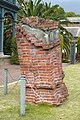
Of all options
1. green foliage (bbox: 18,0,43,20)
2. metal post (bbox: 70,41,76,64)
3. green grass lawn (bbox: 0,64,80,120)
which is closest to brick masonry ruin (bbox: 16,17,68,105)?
green grass lawn (bbox: 0,64,80,120)

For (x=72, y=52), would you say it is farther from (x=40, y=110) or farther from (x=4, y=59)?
(x=40, y=110)

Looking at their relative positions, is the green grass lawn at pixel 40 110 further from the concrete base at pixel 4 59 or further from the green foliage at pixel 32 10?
the green foliage at pixel 32 10

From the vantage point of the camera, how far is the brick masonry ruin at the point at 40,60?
684 centimetres

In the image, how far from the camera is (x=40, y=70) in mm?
6898

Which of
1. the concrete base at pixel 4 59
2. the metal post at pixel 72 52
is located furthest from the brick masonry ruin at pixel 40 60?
the metal post at pixel 72 52

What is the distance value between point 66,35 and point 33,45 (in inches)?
762

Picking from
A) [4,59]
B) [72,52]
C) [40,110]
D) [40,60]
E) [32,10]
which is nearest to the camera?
[40,110]

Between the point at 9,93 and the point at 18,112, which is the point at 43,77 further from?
the point at 9,93

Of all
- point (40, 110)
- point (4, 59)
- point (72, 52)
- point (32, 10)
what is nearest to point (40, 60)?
point (40, 110)

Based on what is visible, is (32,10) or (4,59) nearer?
(4,59)

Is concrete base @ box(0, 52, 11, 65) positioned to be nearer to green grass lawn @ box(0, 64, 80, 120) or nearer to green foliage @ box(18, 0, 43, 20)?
green foliage @ box(18, 0, 43, 20)

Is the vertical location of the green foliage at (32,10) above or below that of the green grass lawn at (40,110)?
above

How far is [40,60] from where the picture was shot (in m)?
6.89

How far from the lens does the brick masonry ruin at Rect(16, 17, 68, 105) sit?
6.84m
